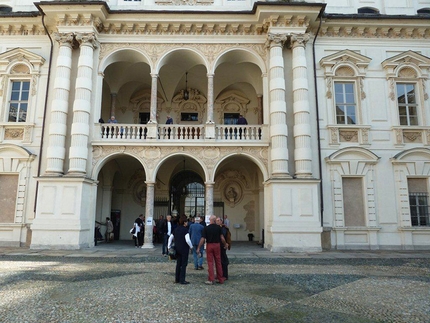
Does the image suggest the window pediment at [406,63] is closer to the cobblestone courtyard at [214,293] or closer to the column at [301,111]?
the column at [301,111]

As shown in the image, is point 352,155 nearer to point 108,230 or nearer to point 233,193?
point 233,193

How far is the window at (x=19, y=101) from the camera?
55.5ft

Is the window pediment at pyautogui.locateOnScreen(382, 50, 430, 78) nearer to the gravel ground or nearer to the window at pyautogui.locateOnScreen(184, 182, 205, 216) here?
the gravel ground

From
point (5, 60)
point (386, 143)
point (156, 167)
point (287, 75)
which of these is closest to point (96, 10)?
point (5, 60)

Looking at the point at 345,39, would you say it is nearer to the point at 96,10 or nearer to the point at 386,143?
the point at 386,143

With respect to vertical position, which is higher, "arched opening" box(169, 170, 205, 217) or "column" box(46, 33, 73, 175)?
"column" box(46, 33, 73, 175)

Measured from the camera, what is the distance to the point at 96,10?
Answer: 15938 mm

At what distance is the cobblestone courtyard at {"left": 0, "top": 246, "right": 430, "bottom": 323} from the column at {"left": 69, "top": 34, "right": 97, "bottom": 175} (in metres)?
5.33

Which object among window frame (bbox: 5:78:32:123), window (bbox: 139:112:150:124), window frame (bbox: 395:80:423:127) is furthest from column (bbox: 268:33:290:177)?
window frame (bbox: 5:78:32:123)

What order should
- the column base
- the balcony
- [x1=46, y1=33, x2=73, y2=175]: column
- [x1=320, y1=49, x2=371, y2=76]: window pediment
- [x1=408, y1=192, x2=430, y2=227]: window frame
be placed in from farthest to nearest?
[x1=320, y1=49, x2=371, y2=76]: window pediment
the balcony
[x1=408, y1=192, x2=430, y2=227]: window frame
[x1=46, y1=33, x2=73, y2=175]: column
the column base

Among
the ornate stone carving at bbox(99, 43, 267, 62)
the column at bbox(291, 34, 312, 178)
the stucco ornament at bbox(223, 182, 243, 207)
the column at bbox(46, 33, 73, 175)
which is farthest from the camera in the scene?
the stucco ornament at bbox(223, 182, 243, 207)

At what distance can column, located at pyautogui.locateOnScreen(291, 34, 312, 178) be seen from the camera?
50.5 feet

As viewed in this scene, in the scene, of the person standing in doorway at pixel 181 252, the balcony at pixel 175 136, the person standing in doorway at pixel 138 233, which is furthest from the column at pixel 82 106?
the person standing in doorway at pixel 181 252

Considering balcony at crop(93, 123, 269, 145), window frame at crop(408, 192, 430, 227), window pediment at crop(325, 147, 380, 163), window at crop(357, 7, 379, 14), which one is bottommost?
window frame at crop(408, 192, 430, 227)
